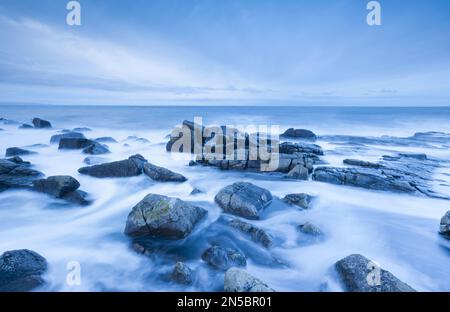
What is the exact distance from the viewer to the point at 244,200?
6484 mm

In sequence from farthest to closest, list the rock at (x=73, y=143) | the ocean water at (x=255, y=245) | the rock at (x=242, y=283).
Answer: the rock at (x=73, y=143)
the ocean water at (x=255, y=245)
the rock at (x=242, y=283)

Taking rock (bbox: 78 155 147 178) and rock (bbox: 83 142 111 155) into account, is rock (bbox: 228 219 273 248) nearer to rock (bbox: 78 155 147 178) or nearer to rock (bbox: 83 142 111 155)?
rock (bbox: 78 155 147 178)

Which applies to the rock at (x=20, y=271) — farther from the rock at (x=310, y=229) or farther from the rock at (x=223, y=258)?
the rock at (x=310, y=229)

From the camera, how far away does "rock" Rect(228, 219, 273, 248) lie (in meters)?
5.18

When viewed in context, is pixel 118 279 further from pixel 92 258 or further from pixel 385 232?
pixel 385 232

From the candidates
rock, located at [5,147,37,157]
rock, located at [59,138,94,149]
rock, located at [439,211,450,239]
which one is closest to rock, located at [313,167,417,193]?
rock, located at [439,211,450,239]

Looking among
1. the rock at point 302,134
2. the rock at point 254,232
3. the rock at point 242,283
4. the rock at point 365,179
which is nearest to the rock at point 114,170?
the rock at point 254,232

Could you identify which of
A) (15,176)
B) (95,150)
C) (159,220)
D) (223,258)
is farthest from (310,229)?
(95,150)

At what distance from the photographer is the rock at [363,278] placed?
11.9 feet

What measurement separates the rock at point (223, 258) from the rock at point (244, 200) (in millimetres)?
1677

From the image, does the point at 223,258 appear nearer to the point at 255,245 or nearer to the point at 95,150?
the point at 255,245

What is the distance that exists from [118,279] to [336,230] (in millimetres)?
4930

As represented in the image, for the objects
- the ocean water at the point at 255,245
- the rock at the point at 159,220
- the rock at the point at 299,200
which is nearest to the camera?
the ocean water at the point at 255,245
